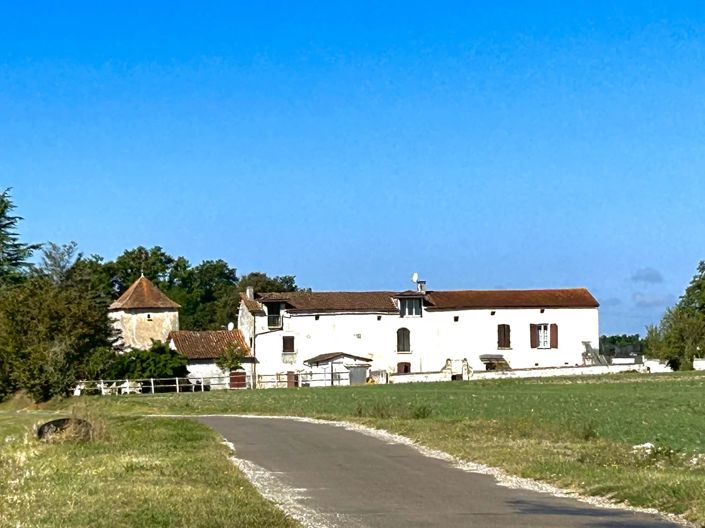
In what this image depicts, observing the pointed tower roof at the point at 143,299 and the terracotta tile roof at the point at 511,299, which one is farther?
the pointed tower roof at the point at 143,299

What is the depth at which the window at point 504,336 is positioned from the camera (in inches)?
3597

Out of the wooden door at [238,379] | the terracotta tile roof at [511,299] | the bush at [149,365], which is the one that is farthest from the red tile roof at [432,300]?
the bush at [149,365]

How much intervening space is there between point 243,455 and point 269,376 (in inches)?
2446

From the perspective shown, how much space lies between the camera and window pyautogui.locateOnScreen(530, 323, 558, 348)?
91.6 meters

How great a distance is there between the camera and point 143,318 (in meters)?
99.2

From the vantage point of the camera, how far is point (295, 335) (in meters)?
90.2

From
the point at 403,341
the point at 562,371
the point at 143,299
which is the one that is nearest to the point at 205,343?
the point at 143,299

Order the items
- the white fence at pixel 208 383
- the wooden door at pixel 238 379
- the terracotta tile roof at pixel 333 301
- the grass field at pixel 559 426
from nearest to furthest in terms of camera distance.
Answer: the grass field at pixel 559 426 < the white fence at pixel 208 383 < the wooden door at pixel 238 379 < the terracotta tile roof at pixel 333 301

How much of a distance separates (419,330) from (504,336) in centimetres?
656

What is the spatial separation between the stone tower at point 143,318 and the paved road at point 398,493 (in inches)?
2849

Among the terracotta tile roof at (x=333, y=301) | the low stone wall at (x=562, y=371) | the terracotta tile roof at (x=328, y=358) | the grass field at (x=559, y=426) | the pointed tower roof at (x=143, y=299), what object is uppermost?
the pointed tower roof at (x=143, y=299)

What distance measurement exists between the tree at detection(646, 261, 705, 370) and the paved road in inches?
2798

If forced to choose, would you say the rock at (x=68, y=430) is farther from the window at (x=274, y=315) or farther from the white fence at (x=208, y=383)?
the window at (x=274, y=315)

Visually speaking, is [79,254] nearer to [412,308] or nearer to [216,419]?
[412,308]
